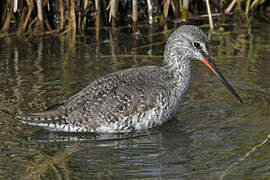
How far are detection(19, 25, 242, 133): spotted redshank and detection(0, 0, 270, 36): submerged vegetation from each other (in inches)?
111

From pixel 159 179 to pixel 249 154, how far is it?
1.05 metres

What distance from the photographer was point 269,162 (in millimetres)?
5539

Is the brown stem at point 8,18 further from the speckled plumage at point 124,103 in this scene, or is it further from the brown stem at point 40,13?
the speckled plumage at point 124,103

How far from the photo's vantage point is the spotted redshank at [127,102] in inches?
254

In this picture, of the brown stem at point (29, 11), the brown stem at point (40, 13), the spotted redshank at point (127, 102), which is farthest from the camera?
the brown stem at point (29, 11)

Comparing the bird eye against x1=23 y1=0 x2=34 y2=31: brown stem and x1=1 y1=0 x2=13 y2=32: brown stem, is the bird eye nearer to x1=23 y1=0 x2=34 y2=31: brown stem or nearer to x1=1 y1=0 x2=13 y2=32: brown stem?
x1=23 y1=0 x2=34 y2=31: brown stem

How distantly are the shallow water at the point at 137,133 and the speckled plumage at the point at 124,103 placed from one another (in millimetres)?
126

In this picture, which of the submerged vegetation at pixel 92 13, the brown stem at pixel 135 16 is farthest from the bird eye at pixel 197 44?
the brown stem at pixel 135 16

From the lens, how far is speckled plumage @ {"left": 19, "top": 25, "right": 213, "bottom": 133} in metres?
6.45

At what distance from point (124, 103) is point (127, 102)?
0.12 ft

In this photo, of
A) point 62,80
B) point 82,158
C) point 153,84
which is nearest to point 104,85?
point 153,84

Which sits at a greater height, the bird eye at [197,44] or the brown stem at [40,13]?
the brown stem at [40,13]

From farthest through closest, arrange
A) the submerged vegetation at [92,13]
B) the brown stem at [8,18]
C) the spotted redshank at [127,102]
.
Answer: the brown stem at [8,18] < the submerged vegetation at [92,13] < the spotted redshank at [127,102]

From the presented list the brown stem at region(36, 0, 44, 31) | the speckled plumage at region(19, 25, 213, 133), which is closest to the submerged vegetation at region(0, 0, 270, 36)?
the brown stem at region(36, 0, 44, 31)
